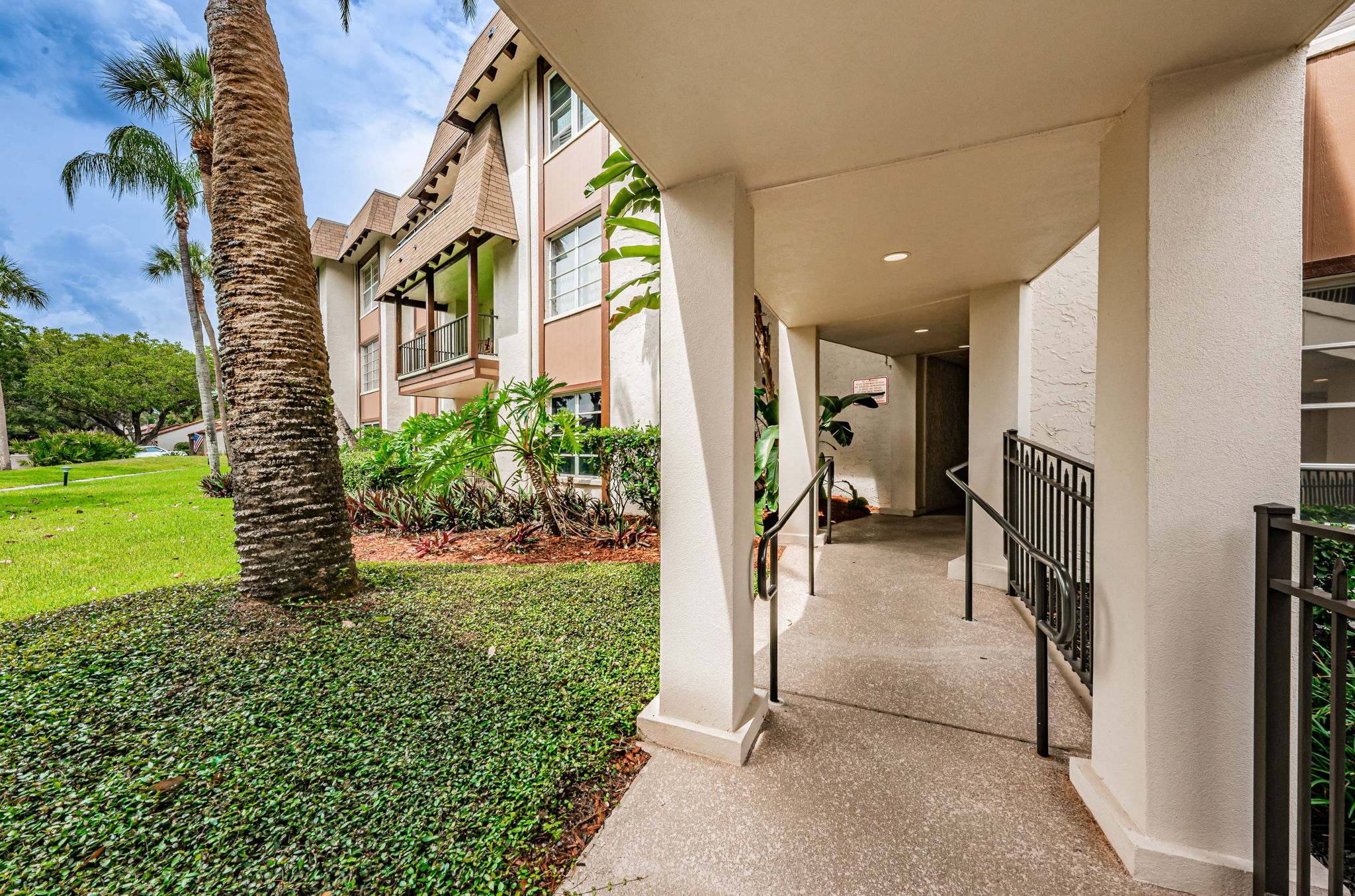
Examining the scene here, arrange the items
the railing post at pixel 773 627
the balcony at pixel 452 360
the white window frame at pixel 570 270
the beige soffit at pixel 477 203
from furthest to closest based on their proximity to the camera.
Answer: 1. the balcony at pixel 452 360
2. the beige soffit at pixel 477 203
3. the white window frame at pixel 570 270
4. the railing post at pixel 773 627

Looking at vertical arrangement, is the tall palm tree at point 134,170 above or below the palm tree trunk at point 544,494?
above

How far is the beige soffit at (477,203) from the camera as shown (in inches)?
368

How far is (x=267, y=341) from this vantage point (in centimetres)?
353

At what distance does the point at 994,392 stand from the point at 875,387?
3562mm

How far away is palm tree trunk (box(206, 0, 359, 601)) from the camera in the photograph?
11.5ft

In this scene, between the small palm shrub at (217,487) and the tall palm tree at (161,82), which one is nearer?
the tall palm tree at (161,82)

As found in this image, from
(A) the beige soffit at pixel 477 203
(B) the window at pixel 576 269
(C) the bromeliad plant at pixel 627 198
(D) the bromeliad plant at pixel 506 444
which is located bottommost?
(D) the bromeliad plant at pixel 506 444

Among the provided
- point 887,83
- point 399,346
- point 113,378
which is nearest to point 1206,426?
point 887,83

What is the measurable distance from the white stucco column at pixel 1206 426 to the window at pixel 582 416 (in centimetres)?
752

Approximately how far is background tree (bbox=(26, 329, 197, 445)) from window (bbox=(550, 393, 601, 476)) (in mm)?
35865

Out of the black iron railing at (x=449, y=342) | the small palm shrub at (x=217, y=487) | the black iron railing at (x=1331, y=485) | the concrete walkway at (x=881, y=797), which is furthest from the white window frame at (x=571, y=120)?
the small palm shrub at (x=217, y=487)

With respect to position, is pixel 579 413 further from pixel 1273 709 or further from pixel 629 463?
pixel 1273 709

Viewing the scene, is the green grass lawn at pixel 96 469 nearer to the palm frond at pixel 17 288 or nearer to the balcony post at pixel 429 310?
the palm frond at pixel 17 288

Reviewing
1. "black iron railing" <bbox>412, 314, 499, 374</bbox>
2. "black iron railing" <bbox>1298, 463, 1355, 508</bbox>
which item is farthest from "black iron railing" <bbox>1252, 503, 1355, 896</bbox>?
"black iron railing" <bbox>412, 314, 499, 374</bbox>
